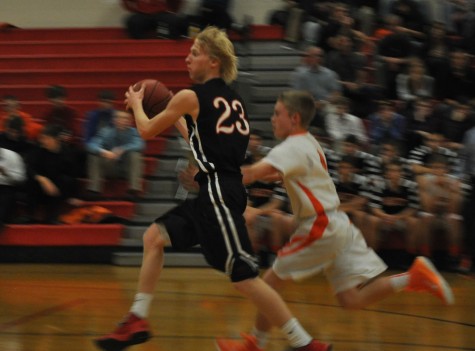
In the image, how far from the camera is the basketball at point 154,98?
517 centimetres

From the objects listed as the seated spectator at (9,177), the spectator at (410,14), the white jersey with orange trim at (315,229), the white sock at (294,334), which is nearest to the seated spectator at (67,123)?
the seated spectator at (9,177)

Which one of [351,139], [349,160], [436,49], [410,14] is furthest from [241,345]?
[410,14]

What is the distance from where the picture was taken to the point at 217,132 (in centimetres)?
475

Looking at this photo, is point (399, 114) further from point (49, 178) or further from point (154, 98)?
point (154, 98)

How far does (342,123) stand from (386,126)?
475 millimetres

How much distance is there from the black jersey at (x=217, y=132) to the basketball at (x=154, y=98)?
1.41 ft

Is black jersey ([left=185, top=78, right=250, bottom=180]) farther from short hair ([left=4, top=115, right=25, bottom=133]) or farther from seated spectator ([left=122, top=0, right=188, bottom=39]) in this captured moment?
seated spectator ([left=122, top=0, right=188, bottom=39])

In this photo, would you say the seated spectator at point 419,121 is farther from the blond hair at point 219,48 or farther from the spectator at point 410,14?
the blond hair at point 219,48

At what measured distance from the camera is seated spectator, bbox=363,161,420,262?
361 inches

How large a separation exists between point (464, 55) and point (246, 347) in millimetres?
6482

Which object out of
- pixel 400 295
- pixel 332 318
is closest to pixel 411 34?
pixel 400 295

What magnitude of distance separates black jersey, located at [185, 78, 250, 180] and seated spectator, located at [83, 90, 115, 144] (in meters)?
5.44

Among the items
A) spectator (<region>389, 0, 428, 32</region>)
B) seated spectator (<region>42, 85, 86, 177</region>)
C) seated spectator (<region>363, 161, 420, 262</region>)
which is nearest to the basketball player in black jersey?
seated spectator (<region>363, 161, 420, 262</region>)

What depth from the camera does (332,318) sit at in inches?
254
